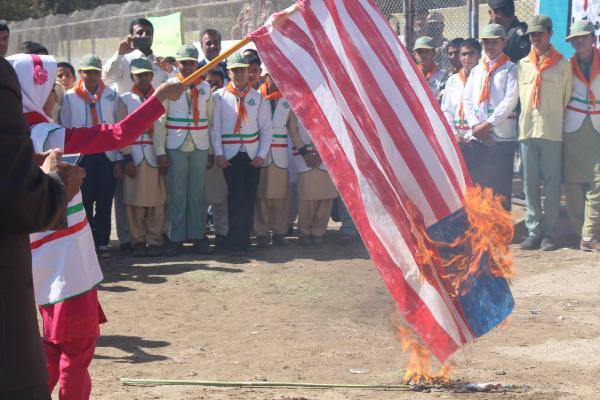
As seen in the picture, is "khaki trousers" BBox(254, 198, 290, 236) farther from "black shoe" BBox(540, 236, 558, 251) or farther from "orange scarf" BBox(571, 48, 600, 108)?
"orange scarf" BBox(571, 48, 600, 108)

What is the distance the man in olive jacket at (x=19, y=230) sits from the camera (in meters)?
2.74

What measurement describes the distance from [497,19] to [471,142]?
61.3 inches

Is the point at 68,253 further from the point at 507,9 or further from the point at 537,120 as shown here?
the point at 507,9

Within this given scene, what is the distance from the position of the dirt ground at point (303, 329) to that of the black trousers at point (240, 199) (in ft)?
0.97

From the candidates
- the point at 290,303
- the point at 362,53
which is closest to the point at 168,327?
the point at 290,303

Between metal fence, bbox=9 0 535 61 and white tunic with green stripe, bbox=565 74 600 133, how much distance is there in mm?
2000

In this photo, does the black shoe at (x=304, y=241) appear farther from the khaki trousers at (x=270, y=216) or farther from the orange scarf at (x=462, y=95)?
the orange scarf at (x=462, y=95)

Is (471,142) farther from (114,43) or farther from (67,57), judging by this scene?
(67,57)

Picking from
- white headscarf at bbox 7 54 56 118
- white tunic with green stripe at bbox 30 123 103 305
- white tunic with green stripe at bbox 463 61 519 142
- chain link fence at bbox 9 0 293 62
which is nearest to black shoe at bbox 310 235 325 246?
white tunic with green stripe at bbox 463 61 519 142

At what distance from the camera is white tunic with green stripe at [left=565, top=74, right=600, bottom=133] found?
1002 cm

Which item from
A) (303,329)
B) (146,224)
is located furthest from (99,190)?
(303,329)

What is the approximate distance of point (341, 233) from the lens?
37.2 ft

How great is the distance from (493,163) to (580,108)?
3.51 feet

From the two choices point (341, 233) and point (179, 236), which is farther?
point (341, 233)
